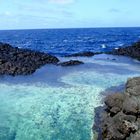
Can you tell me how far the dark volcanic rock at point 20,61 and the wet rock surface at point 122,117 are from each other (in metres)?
19.0

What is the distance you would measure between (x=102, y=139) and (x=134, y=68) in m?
25.4

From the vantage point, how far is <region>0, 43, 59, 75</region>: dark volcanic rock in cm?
4060

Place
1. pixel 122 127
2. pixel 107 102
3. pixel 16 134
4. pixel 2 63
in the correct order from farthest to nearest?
1. pixel 2 63
2. pixel 107 102
3. pixel 16 134
4. pixel 122 127

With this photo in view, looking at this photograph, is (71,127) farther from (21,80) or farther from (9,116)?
(21,80)

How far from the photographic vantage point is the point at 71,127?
72.0ft

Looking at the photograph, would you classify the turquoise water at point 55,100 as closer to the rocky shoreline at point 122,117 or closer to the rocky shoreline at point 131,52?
the rocky shoreline at point 122,117

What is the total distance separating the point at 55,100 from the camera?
28.3m

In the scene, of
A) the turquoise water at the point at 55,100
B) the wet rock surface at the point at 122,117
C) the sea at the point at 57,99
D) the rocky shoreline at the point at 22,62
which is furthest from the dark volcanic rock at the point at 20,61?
the wet rock surface at the point at 122,117

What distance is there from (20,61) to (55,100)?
61.1ft

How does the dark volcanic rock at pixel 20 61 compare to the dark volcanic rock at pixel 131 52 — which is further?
the dark volcanic rock at pixel 131 52

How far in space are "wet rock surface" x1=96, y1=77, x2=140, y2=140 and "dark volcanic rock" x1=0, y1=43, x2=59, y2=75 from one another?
19.0m

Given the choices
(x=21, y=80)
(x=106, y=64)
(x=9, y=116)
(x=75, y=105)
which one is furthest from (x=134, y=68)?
(x=9, y=116)

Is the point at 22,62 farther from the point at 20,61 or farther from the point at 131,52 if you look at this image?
the point at 131,52

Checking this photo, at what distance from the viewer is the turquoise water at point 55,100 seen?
21.4m
